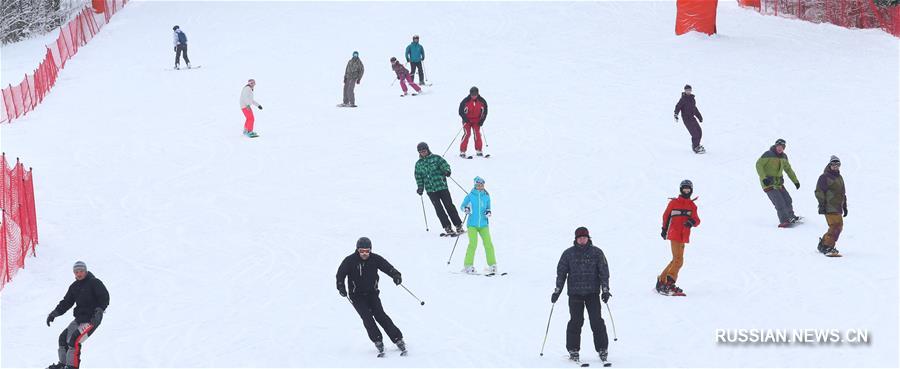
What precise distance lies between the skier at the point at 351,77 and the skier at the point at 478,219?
38.2ft

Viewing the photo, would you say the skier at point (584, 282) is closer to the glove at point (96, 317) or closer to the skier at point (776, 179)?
the glove at point (96, 317)

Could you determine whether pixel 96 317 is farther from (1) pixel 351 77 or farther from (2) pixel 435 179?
(1) pixel 351 77

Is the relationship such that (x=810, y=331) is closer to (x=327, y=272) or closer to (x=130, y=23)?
(x=327, y=272)

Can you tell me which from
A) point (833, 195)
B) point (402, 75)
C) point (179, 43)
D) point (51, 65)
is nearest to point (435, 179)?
point (833, 195)

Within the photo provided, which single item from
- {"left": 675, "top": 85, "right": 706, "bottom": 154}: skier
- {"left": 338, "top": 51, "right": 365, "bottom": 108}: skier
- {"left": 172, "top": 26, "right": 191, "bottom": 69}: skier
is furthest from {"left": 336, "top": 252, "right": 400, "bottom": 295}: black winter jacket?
{"left": 172, "top": 26, "right": 191, "bottom": 69}: skier

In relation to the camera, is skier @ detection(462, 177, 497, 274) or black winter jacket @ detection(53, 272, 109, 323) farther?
skier @ detection(462, 177, 497, 274)

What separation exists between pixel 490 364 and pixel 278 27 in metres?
28.2

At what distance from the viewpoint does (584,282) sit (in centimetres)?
1067

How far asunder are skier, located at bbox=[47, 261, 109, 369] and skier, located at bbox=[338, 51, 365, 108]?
14.6 meters

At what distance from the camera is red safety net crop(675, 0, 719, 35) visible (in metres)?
32.8

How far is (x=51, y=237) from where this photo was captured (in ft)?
54.8

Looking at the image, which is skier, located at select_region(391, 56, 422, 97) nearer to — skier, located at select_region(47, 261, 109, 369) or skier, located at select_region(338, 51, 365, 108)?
skier, located at select_region(338, 51, 365, 108)

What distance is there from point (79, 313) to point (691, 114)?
12.6 metres

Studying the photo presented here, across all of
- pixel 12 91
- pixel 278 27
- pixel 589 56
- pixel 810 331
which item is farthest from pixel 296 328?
pixel 278 27
